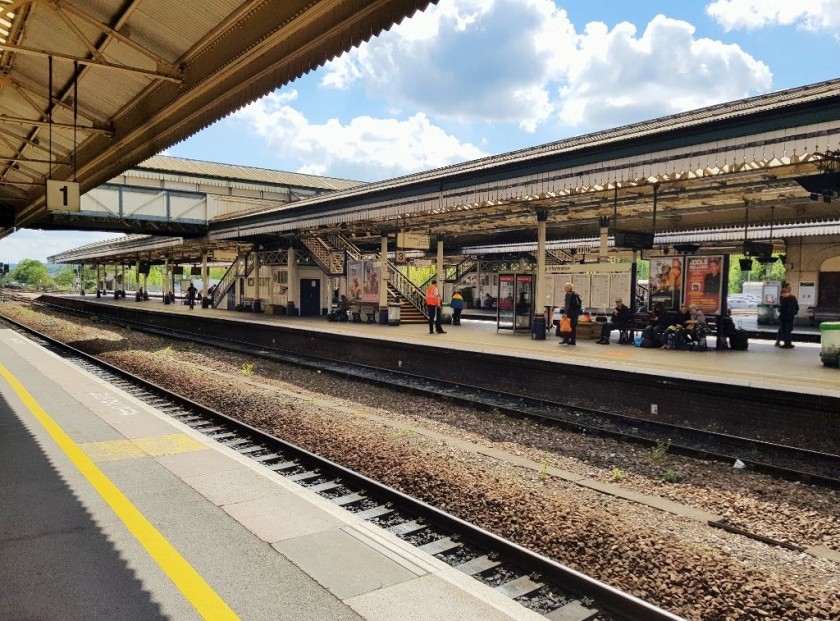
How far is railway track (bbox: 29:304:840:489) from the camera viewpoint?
7.77 meters

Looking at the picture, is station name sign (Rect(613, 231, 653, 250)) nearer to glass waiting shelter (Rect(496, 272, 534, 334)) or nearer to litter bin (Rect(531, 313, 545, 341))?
litter bin (Rect(531, 313, 545, 341))

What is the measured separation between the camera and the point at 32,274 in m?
124

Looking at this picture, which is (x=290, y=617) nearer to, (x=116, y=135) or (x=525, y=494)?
(x=525, y=494)

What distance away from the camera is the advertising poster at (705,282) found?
49.0ft

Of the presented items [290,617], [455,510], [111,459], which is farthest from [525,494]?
[111,459]

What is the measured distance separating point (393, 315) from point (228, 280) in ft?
58.8

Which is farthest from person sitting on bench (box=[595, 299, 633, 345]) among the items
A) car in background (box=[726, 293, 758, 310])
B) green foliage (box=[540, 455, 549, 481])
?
car in background (box=[726, 293, 758, 310])

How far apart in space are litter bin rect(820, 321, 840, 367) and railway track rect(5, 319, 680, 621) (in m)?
10.3

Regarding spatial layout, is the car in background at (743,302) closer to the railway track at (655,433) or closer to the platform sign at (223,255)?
the platform sign at (223,255)

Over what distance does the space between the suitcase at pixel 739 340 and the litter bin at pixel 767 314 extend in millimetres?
12501

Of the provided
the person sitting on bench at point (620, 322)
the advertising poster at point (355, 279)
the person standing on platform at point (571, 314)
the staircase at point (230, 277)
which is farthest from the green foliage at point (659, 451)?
the staircase at point (230, 277)

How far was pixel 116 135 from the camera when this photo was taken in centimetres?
1043

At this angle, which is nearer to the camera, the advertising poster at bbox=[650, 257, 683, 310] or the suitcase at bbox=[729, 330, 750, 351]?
the suitcase at bbox=[729, 330, 750, 351]

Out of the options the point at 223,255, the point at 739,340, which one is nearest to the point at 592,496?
the point at 739,340
